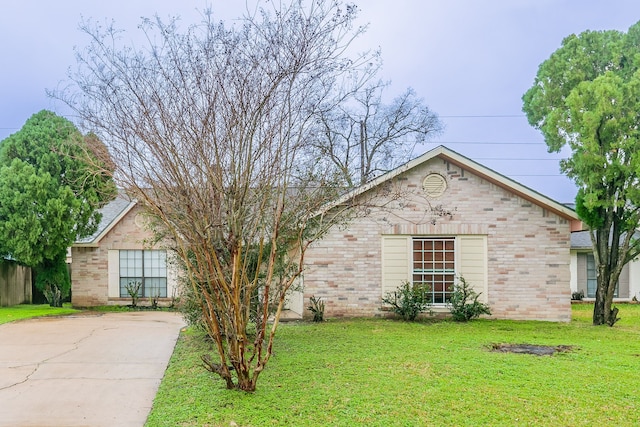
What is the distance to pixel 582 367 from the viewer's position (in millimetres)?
8375

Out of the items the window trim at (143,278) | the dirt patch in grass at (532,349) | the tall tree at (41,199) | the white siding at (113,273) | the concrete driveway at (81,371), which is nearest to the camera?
the concrete driveway at (81,371)

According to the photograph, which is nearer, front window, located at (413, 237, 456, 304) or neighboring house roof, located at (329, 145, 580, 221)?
neighboring house roof, located at (329, 145, 580, 221)

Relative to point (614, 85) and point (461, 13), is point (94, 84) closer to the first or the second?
point (461, 13)

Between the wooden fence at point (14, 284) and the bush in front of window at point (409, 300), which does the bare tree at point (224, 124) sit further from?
the wooden fence at point (14, 284)

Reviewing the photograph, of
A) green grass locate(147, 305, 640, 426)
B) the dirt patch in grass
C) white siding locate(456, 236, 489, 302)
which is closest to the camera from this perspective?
green grass locate(147, 305, 640, 426)

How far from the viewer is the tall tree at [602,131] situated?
13.6 metres

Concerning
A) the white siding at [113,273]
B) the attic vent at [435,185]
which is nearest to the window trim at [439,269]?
the attic vent at [435,185]

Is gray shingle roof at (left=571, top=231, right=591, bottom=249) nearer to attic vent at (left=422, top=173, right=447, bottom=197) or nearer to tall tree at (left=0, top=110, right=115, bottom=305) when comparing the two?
attic vent at (left=422, top=173, right=447, bottom=197)

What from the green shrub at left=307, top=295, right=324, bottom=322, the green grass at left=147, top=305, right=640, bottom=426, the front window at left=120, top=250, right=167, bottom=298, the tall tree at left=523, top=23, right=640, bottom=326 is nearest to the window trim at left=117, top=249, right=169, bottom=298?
the front window at left=120, top=250, right=167, bottom=298

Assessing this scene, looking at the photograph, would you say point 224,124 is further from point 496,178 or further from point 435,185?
point 496,178

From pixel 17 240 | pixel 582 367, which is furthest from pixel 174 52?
pixel 17 240

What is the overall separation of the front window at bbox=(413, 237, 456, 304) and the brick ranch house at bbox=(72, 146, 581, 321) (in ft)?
0.08

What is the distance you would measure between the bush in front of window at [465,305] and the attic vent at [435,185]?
7.42ft

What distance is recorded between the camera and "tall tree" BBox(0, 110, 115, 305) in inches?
691
